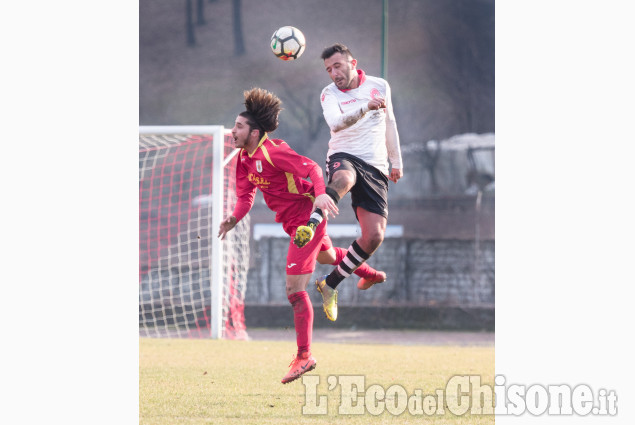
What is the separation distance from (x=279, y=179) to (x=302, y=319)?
3.32 ft

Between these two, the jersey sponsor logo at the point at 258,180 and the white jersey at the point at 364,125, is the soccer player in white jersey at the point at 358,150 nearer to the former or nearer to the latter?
the white jersey at the point at 364,125

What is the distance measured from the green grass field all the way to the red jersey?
133 cm

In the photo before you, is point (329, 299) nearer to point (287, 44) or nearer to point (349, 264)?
point (349, 264)

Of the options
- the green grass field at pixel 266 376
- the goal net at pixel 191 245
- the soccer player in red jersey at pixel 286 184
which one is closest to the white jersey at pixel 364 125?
the soccer player in red jersey at pixel 286 184

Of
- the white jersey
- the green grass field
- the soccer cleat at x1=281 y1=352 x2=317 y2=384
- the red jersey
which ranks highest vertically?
the white jersey

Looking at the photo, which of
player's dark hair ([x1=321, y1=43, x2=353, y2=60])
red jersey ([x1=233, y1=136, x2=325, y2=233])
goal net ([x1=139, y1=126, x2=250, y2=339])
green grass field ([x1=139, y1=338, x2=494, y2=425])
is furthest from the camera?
goal net ([x1=139, y1=126, x2=250, y2=339])

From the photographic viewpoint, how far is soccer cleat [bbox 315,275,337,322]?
18.4 feet

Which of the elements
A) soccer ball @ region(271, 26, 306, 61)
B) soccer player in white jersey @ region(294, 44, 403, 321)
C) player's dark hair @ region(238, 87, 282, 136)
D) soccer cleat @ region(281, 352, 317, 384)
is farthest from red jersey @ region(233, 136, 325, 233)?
soccer cleat @ region(281, 352, 317, 384)

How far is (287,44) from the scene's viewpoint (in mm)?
5660

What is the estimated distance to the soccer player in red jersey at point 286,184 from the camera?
5406 millimetres

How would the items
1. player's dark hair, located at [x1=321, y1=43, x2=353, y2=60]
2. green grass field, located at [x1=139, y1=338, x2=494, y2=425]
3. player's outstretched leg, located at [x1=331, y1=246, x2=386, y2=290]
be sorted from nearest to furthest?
green grass field, located at [x1=139, y1=338, x2=494, y2=425] → player's dark hair, located at [x1=321, y1=43, x2=353, y2=60] → player's outstretched leg, located at [x1=331, y1=246, x2=386, y2=290]

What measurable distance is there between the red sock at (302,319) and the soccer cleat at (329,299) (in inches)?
5.5

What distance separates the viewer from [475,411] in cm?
547

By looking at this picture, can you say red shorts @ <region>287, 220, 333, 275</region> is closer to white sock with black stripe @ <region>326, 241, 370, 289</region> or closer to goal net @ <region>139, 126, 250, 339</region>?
white sock with black stripe @ <region>326, 241, 370, 289</region>
